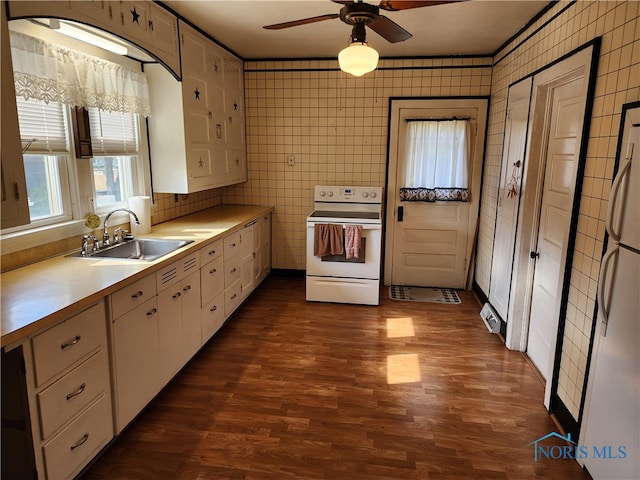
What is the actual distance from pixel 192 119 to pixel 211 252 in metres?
1.12

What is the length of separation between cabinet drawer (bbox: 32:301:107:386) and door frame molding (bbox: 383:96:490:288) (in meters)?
3.26

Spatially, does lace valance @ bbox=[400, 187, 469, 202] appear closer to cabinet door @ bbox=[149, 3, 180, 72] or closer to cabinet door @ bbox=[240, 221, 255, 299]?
cabinet door @ bbox=[240, 221, 255, 299]

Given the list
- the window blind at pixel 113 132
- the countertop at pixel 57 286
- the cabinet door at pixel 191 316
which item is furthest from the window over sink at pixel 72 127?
the cabinet door at pixel 191 316

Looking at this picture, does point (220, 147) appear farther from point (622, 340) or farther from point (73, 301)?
point (622, 340)

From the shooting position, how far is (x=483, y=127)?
13.7ft

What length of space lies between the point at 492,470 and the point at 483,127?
10.8ft

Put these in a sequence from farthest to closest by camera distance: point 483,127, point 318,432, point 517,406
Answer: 1. point 483,127
2. point 517,406
3. point 318,432

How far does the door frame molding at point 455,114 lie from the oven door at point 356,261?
Answer: 0.69 metres

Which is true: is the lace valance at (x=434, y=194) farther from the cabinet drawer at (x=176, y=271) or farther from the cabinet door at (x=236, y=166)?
the cabinet drawer at (x=176, y=271)

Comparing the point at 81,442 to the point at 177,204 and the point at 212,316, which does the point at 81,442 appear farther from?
the point at 177,204

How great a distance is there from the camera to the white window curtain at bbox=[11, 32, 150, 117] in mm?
2008

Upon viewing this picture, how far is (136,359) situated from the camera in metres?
2.13

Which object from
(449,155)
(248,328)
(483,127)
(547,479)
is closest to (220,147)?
(248,328)

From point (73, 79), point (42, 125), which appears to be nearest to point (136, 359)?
point (42, 125)
